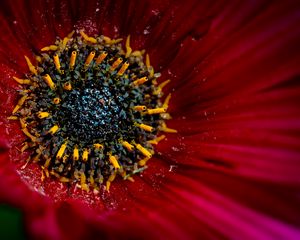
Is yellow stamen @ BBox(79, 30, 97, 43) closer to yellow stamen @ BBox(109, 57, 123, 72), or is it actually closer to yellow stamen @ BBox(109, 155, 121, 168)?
yellow stamen @ BBox(109, 57, 123, 72)

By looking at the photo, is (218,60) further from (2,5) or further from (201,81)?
(2,5)

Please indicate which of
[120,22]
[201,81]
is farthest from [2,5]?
[201,81]

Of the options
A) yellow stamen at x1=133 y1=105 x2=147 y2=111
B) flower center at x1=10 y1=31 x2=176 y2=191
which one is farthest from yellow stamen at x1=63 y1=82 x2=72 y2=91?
yellow stamen at x1=133 y1=105 x2=147 y2=111

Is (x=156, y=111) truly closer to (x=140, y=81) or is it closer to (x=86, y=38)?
(x=140, y=81)

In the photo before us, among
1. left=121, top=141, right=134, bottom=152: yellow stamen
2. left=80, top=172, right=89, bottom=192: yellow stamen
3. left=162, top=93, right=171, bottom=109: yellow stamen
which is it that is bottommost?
left=80, top=172, right=89, bottom=192: yellow stamen

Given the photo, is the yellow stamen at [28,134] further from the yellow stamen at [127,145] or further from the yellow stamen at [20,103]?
the yellow stamen at [127,145]

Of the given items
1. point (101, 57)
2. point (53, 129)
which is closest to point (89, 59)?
point (101, 57)
